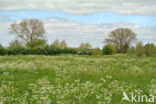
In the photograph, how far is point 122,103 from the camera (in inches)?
323

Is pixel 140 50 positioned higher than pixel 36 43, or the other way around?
pixel 36 43

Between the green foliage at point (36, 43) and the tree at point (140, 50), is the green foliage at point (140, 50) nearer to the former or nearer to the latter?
the tree at point (140, 50)

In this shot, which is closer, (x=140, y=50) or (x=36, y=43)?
(x=140, y=50)

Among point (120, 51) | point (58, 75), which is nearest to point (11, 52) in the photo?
point (58, 75)

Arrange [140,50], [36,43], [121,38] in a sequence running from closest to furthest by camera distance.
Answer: [140,50], [36,43], [121,38]

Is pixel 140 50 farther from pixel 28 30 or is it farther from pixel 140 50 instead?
pixel 28 30

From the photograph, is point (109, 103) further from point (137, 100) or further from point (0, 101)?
point (0, 101)

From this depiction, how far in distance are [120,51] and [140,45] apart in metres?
38.1

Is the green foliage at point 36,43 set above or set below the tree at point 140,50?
above

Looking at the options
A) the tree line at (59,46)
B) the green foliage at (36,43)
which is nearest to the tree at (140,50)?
the tree line at (59,46)

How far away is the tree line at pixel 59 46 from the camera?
58.1 m

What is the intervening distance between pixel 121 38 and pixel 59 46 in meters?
33.3

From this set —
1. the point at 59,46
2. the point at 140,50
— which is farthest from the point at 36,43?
the point at 140,50

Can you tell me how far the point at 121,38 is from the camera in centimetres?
10200
